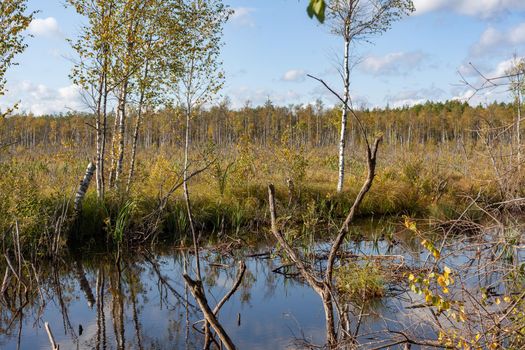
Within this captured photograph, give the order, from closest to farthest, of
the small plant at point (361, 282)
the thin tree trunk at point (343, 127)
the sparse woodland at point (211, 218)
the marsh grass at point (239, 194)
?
1. the sparse woodland at point (211, 218)
2. the small plant at point (361, 282)
3. the marsh grass at point (239, 194)
4. the thin tree trunk at point (343, 127)

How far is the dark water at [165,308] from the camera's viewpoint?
7344 millimetres

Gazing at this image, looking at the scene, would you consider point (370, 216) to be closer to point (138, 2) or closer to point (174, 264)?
point (174, 264)

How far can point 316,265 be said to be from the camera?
424 inches

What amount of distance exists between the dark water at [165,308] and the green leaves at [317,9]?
170 inches

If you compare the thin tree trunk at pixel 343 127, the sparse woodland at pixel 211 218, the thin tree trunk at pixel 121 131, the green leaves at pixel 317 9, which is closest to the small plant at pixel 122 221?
the sparse woodland at pixel 211 218

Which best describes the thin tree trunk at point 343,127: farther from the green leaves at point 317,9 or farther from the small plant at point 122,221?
the green leaves at point 317,9

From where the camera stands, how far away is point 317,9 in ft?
6.22

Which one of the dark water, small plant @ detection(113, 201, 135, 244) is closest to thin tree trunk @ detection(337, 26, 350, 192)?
the dark water

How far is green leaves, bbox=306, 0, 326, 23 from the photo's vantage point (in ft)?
6.21

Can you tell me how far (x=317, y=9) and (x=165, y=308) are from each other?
7.63 m

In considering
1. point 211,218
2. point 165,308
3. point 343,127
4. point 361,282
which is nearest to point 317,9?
point 361,282

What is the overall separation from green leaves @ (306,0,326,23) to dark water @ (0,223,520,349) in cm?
431

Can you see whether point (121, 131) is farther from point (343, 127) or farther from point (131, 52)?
point (343, 127)

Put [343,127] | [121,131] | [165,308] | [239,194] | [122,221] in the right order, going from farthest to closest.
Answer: [343,127] → [239,194] → [121,131] → [122,221] → [165,308]
